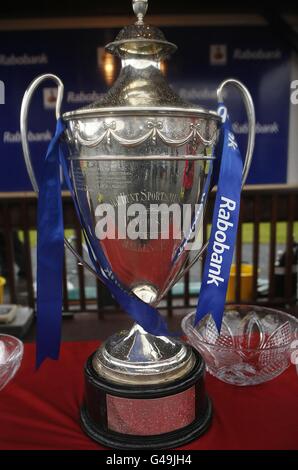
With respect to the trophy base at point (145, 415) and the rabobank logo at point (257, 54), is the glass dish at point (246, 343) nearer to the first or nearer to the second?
the trophy base at point (145, 415)

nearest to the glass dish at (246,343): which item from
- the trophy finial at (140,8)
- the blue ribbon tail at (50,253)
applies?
the blue ribbon tail at (50,253)

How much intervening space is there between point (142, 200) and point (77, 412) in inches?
16.7

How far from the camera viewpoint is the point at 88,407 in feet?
2.68

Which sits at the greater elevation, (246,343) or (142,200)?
(142,200)

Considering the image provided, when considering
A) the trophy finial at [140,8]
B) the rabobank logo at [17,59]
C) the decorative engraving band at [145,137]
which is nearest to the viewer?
the decorative engraving band at [145,137]

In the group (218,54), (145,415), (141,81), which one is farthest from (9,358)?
(218,54)

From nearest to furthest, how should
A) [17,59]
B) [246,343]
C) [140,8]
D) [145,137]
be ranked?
[145,137] → [140,8] → [246,343] → [17,59]

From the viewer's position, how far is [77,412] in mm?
843

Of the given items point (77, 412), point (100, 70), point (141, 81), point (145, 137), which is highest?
point (100, 70)

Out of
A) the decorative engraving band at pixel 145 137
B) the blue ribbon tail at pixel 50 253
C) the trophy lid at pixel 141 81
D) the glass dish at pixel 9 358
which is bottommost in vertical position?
the glass dish at pixel 9 358

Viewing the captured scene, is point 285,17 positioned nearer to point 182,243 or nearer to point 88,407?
point 182,243

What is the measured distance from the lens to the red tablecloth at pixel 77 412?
74 cm

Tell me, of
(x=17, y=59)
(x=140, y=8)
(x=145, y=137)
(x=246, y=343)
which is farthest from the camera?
(x=17, y=59)

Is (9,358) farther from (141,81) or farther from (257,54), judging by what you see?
(257,54)
